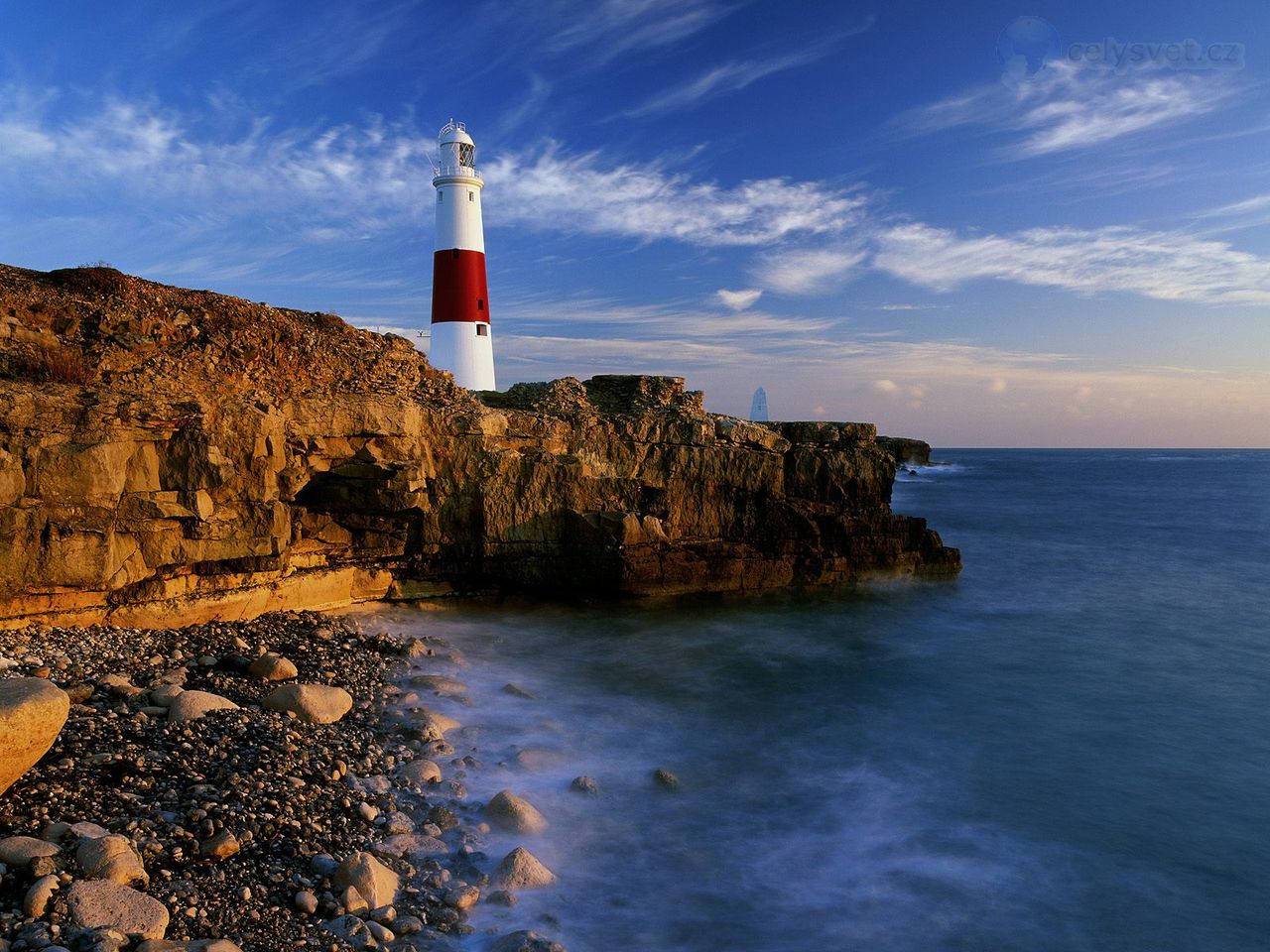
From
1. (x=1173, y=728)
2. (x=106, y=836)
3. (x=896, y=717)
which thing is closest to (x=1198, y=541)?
(x=1173, y=728)

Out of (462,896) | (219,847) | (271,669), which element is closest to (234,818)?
(219,847)

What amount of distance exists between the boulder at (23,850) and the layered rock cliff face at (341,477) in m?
5.01

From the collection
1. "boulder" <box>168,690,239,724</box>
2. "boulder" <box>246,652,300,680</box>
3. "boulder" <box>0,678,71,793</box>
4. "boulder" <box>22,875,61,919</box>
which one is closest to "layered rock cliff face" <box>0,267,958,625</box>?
"boulder" <box>246,652,300,680</box>

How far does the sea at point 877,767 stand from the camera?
5.60 metres

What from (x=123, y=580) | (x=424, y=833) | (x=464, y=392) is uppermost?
(x=464, y=392)

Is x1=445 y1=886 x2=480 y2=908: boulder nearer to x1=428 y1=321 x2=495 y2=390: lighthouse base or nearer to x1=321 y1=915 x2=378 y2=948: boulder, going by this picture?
x1=321 y1=915 x2=378 y2=948: boulder

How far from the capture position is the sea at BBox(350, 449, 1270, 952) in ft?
18.4

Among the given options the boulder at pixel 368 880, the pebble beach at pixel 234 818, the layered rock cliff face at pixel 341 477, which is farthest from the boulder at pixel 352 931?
the layered rock cliff face at pixel 341 477

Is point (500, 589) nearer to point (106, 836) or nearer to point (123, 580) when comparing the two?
point (123, 580)

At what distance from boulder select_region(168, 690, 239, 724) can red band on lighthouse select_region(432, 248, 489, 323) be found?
16.6m

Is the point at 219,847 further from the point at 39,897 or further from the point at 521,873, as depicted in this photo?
the point at 521,873

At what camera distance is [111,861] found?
4.20 meters

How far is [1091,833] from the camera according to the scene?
23.1 feet

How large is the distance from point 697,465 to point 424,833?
33.1ft
